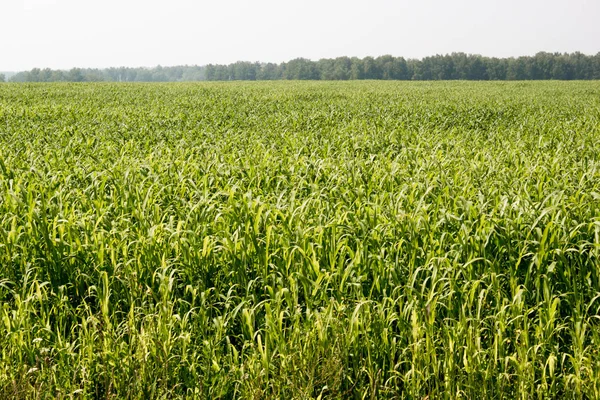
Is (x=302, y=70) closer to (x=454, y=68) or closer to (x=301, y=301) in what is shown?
(x=454, y=68)

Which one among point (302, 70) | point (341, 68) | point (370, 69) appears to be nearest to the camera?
point (370, 69)

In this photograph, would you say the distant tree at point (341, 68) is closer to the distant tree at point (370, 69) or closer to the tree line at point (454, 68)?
the tree line at point (454, 68)

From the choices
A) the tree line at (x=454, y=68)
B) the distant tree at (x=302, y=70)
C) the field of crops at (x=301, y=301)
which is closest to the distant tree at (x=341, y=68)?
the tree line at (x=454, y=68)

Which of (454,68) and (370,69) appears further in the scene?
(370,69)

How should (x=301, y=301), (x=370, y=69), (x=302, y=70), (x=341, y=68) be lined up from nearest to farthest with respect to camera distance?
(x=301, y=301) → (x=370, y=69) → (x=341, y=68) → (x=302, y=70)

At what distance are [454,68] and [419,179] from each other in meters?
129

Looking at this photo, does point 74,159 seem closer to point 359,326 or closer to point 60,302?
point 60,302

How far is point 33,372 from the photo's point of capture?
10.6 feet

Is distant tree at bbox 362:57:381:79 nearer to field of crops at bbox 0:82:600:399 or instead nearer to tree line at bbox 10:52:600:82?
tree line at bbox 10:52:600:82

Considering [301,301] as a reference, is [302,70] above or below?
above

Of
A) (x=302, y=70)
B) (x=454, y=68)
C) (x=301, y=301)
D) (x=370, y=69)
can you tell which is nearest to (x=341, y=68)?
(x=370, y=69)

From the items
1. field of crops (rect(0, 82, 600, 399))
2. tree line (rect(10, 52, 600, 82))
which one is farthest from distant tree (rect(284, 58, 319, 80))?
field of crops (rect(0, 82, 600, 399))

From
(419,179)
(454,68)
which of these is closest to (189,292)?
(419,179)

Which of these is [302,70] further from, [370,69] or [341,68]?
[370,69]
